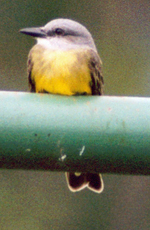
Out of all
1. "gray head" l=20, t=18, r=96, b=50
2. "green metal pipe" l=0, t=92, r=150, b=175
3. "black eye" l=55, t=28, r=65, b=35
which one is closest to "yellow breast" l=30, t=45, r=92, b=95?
"gray head" l=20, t=18, r=96, b=50

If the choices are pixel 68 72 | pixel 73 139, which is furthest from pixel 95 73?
pixel 73 139

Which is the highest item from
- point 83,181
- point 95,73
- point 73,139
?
point 73,139

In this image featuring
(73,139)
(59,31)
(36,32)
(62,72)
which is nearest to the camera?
(73,139)

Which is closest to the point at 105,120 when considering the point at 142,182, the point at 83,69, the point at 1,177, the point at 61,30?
the point at 83,69

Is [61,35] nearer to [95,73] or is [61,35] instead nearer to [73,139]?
[95,73]

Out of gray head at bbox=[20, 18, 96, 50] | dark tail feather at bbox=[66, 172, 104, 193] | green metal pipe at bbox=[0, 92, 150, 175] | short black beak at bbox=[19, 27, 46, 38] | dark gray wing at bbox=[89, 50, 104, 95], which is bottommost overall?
dark tail feather at bbox=[66, 172, 104, 193]

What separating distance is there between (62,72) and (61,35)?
34 cm

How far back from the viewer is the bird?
1880mm

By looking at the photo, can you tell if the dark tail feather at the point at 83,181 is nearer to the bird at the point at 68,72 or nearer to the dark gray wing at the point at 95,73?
the bird at the point at 68,72

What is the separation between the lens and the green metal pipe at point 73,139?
123cm

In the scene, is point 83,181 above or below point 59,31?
below

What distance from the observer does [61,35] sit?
7.16 ft

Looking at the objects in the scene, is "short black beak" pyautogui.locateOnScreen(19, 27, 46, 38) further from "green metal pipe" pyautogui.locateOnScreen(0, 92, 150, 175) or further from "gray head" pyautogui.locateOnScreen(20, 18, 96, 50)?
"green metal pipe" pyautogui.locateOnScreen(0, 92, 150, 175)

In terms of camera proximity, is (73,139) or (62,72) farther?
(62,72)
